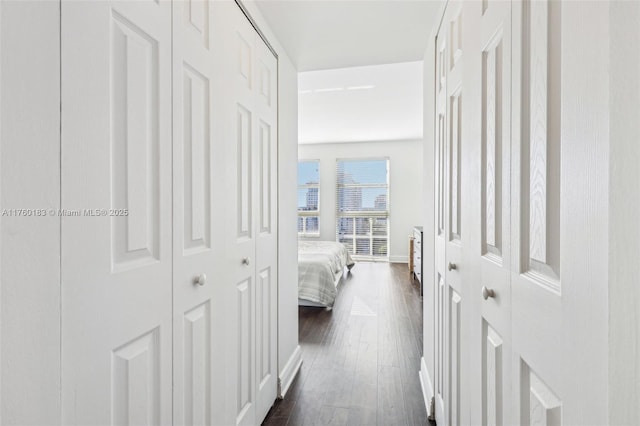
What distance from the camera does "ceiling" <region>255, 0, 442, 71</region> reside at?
64.4 inches

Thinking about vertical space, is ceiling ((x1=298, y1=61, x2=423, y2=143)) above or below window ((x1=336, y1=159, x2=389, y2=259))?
above

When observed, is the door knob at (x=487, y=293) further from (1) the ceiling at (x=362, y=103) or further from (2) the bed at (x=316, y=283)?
(2) the bed at (x=316, y=283)

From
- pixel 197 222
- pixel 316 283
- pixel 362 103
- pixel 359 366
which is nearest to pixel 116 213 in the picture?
pixel 197 222

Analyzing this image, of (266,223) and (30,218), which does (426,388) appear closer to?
(266,223)

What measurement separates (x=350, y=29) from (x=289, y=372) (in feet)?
7.17

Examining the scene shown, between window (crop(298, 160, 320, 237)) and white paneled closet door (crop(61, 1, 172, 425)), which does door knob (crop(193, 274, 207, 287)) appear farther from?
window (crop(298, 160, 320, 237))

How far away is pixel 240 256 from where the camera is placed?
1.47 m

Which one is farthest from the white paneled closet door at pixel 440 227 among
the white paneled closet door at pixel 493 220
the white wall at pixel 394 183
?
the white wall at pixel 394 183

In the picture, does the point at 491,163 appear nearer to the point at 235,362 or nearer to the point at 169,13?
the point at 169,13

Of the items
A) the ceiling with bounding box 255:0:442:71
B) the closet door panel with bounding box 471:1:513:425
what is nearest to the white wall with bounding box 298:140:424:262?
the ceiling with bounding box 255:0:442:71

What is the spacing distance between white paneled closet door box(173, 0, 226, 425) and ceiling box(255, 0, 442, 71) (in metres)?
0.66

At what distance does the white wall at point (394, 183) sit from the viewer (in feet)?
23.0

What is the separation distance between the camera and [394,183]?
7121mm

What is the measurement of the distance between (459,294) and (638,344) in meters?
0.89
